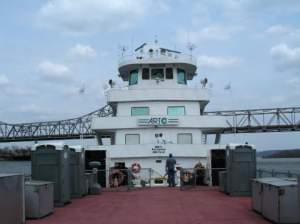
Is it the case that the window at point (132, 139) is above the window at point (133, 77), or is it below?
below

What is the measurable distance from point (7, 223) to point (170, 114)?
16080mm

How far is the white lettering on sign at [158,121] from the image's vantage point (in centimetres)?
2417

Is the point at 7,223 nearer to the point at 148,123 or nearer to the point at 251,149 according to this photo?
the point at 251,149

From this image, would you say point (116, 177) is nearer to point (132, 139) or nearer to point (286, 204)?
point (132, 139)

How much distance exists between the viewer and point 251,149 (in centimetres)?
1725

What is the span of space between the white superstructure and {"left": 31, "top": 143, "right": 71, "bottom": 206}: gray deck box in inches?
343

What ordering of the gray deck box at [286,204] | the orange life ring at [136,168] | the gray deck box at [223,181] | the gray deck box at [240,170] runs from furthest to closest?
the orange life ring at [136,168] < the gray deck box at [223,181] < the gray deck box at [240,170] < the gray deck box at [286,204]

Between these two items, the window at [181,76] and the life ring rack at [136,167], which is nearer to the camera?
the life ring rack at [136,167]

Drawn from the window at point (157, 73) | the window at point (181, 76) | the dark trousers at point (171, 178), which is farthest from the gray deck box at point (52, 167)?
the window at point (181, 76)

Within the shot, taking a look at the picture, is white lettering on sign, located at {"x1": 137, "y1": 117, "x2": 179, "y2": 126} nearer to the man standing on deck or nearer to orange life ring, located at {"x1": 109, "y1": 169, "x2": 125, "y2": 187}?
the man standing on deck

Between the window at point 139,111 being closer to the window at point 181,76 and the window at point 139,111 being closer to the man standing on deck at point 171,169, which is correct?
the window at point 181,76

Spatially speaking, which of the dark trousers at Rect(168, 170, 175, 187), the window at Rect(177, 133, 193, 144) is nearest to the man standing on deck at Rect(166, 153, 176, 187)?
the dark trousers at Rect(168, 170, 175, 187)

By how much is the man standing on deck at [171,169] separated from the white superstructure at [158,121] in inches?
64.9

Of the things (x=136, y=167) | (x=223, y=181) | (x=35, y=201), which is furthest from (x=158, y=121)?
(x=35, y=201)
